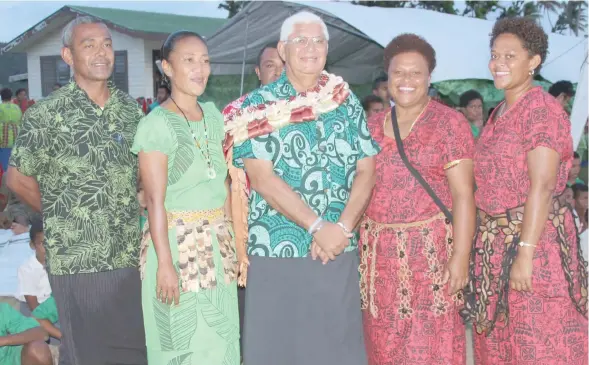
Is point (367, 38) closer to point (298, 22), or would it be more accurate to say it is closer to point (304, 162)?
point (298, 22)

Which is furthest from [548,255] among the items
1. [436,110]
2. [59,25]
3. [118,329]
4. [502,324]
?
[59,25]

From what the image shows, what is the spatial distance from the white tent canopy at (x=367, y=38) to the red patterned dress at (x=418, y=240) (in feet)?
25.5

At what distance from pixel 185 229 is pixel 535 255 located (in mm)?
1705

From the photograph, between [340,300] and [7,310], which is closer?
[340,300]

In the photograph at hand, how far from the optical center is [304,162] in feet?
11.1

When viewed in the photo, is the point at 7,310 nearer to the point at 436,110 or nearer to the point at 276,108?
the point at 276,108

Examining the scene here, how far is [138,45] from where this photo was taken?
20734 mm

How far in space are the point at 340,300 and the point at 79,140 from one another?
151cm

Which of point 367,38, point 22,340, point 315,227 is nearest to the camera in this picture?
point 315,227

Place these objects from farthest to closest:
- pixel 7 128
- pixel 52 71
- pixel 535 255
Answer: pixel 52 71, pixel 7 128, pixel 535 255

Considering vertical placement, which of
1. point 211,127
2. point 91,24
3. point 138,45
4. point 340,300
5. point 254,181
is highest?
point 138,45

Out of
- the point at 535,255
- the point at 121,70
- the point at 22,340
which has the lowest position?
the point at 22,340

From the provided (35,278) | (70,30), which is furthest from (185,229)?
(35,278)

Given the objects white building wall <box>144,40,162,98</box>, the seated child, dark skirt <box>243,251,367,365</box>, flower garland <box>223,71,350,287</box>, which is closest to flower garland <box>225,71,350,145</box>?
flower garland <box>223,71,350,287</box>
